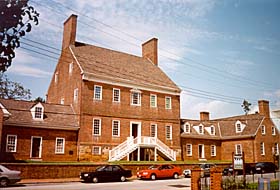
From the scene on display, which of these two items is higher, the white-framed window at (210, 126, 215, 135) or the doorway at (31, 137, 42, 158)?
the white-framed window at (210, 126, 215, 135)

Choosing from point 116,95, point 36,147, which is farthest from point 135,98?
point 36,147

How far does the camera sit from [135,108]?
21.6m

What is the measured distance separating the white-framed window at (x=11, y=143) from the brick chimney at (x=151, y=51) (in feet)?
42.4

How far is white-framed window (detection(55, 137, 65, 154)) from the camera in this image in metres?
18.2

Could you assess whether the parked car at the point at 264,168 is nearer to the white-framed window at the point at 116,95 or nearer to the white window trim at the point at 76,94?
the white-framed window at the point at 116,95

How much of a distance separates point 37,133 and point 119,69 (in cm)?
705

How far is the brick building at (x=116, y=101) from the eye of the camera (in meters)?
19.5

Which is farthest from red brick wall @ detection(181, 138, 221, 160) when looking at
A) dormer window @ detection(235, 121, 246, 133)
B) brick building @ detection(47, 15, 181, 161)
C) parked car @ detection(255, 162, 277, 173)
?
parked car @ detection(255, 162, 277, 173)

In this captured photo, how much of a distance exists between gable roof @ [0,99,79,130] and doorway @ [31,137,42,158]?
28.6 inches

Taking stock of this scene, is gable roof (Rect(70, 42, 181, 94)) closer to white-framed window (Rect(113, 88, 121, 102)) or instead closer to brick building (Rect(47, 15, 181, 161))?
brick building (Rect(47, 15, 181, 161))

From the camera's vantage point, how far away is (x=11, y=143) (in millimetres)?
16797

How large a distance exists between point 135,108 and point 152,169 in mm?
6436

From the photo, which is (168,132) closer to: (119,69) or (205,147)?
(205,147)

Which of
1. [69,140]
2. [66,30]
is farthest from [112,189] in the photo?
[66,30]
